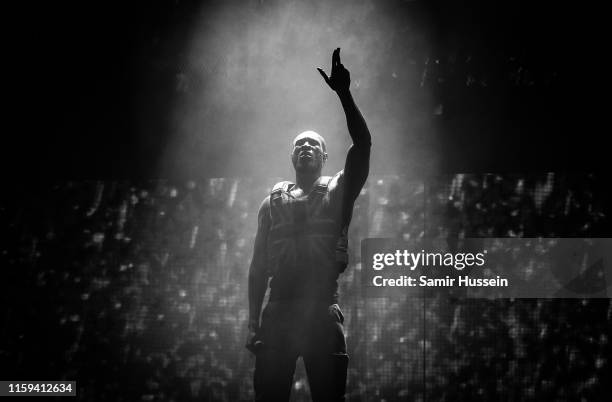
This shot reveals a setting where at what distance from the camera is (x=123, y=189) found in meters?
4.07

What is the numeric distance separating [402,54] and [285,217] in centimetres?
158

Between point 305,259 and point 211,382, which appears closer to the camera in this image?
point 305,259

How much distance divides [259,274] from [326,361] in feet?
1.73

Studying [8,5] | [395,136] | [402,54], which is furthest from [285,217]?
[8,5]

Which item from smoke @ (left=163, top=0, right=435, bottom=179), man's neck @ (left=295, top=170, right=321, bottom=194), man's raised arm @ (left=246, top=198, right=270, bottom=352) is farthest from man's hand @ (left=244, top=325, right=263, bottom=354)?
smoke @ (left=163, top=0, right=435, bottom=179)

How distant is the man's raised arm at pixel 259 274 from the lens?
2816 millimetres

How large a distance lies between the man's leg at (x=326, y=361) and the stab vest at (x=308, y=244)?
0.46 ft

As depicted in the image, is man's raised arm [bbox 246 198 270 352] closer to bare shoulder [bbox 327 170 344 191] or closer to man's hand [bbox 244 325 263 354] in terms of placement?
man's hand [bbox 244 325 263 354]

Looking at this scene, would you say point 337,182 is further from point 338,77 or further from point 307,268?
point 338,77

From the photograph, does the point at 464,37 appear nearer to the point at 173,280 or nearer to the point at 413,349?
the point at 413,349

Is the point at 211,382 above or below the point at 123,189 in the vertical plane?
below

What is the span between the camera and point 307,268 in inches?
108

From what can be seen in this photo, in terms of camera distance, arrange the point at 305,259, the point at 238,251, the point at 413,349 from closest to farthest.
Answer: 1. the point at 305,259
2. the point at 413,349
3. the point at 238,251

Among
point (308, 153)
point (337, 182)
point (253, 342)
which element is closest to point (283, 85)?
point (308, 153)
